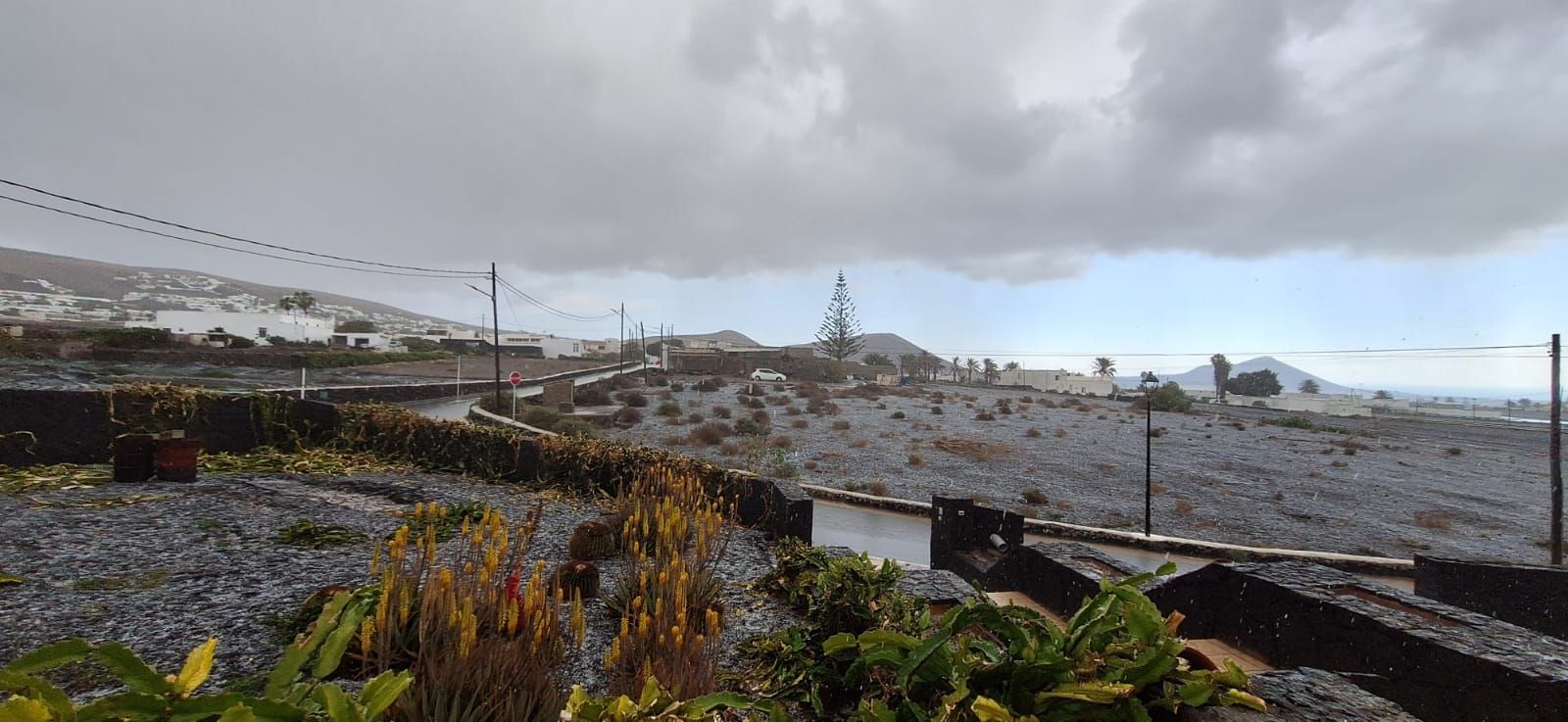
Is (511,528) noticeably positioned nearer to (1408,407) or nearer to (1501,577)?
(1501,577)

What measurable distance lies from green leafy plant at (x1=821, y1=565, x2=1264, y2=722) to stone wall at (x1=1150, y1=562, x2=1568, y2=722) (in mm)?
1018

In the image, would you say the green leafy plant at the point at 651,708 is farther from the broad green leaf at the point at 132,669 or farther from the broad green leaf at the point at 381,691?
the broad green leaf at the point at 132,669

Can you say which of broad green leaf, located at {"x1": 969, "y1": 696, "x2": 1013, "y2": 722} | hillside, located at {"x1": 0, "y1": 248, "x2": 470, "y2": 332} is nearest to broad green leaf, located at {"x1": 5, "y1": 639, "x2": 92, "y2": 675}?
broad green leaf, located at {"x1": 969, "y1": 696, "x2": 1013, "y2": 722}

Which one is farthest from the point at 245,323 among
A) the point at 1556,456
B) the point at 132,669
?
the point at 1556,456

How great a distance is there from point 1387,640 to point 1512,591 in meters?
3.42

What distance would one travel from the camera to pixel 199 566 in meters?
3.60

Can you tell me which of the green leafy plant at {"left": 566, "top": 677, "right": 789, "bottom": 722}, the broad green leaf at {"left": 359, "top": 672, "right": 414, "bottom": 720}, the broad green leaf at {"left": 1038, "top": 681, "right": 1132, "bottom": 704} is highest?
the broad green leaf at {"left": 1038, "top": 681, "right": 1132, "bottom": 704}

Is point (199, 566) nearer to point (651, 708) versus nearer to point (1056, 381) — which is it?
point (651, 708)

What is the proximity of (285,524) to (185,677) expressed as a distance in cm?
441

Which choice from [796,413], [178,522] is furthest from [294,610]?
[796,413]

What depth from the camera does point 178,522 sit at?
446 centimetres

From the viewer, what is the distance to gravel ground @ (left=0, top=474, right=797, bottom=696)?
104 inches

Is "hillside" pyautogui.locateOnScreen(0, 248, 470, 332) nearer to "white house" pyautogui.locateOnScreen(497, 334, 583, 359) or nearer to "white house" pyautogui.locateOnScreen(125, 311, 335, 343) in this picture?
"white house" pyautogui.locateOnScreen(125, 311, 335, 343)

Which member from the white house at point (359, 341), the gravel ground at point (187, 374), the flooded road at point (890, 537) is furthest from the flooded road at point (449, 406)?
the white house at point (359, 341)
